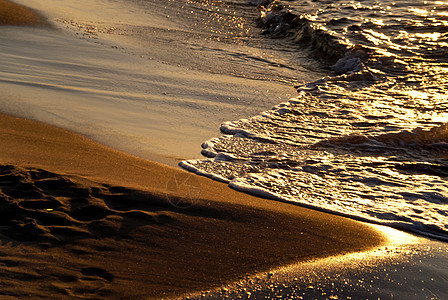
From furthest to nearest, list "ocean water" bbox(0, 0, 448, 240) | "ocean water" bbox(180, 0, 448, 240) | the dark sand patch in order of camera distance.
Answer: the dark sand patch → "ocean water" bbox(0, 0, 448, 240) → "ocean water" bbox(180, 0, 448, 240)

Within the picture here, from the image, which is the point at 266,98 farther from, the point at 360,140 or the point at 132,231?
the point at 132,231

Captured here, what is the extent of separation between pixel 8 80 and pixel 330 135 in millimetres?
3685

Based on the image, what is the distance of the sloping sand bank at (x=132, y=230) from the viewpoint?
239 cm

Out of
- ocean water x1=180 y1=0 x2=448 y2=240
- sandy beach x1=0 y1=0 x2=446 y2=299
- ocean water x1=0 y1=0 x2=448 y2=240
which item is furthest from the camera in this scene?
ocean water x1=0 y1=0 x2=448 y2=240

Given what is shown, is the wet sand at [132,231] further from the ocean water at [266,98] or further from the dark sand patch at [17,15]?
the dark sand patch at [17,15]

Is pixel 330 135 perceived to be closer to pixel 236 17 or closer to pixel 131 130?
pixel 131 130

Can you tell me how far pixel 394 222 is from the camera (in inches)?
135

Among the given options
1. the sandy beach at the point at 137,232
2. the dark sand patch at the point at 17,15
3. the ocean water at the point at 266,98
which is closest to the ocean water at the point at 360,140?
the ocean water at the point at 266,98

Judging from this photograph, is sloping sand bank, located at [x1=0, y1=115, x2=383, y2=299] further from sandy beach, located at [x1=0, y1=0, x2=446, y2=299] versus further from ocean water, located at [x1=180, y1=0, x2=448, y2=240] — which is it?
ocean water, located at [x1=180, y1=0, x2=448, y2=240]

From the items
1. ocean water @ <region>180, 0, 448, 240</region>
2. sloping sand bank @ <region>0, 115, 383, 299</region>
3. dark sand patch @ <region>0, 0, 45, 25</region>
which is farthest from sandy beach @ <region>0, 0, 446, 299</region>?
dark sand patch @ <region>0, 0, 45, 25</region>

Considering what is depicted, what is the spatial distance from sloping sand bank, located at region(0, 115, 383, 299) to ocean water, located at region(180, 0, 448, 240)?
0.40 meters

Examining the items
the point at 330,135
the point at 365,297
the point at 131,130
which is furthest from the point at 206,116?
the point at 365,297

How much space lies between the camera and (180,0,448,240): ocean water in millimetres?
3752

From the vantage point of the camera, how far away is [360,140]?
4.96 m
